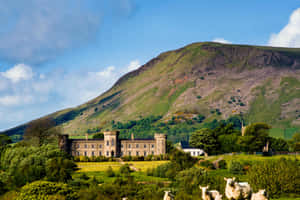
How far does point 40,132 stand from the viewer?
129 m

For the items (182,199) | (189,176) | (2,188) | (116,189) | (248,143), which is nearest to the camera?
(182,199)

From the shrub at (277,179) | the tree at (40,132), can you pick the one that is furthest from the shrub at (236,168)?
the tree at (40,132)

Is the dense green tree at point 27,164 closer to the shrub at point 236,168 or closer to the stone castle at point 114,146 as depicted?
the shrub at point 236,168

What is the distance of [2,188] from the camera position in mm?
60844

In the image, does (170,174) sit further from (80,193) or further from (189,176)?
(80,193)

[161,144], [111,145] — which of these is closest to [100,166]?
[111,145]

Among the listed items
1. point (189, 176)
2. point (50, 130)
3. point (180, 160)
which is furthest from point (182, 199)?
point (50, 130)

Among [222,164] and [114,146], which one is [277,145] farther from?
[114,146]

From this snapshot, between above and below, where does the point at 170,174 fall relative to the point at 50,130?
below

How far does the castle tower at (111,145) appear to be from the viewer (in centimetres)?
14388

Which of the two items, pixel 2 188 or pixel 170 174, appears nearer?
pixel 2 188

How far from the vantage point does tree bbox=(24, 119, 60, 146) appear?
5033 inches

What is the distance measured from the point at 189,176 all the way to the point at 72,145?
85.6m

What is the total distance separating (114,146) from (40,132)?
2880 cm
